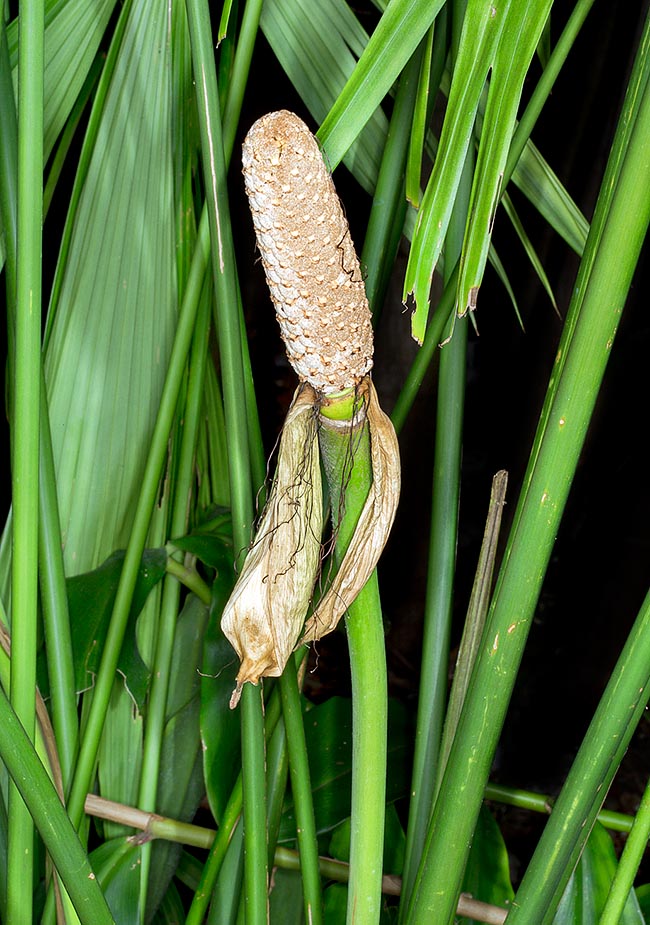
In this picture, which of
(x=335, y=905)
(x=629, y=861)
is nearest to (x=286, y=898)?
(x=335, y=905)

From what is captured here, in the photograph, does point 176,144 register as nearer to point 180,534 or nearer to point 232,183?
point 180,534

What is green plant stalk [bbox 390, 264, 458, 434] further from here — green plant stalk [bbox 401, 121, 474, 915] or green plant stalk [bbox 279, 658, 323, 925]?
green plant stalk [bbox 279, 658, 323, 925]

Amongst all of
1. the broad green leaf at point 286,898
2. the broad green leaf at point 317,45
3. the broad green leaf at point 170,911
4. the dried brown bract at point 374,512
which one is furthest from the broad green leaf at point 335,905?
the broad green leaf at point 317,45

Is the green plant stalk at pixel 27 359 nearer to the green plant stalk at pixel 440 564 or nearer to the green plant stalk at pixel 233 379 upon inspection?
the green plant stalk at pixel 233 379

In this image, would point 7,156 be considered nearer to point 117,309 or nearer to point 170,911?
point 117,309

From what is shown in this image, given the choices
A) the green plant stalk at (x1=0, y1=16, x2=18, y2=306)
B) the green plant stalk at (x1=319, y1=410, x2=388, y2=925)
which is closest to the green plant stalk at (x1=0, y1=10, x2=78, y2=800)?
the green plant stalk at (x1=0, y1=16, x2=18, y2=306)
